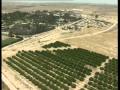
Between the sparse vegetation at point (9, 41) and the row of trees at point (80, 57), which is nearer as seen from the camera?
the row of trees at point (80, 57)

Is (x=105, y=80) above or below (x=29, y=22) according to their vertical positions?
below

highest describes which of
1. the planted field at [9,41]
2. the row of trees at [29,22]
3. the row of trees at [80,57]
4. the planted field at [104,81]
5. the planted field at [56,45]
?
the row of trees at [29,22]

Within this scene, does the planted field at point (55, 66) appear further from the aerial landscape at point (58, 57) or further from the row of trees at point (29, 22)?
the row of trees at point (29, 22)

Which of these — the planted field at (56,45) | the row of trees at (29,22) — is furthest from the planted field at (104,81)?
the row of trees at (29,22)

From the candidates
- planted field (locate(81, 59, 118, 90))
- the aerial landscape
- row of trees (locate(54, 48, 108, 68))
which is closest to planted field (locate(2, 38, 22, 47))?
the aerial landscape

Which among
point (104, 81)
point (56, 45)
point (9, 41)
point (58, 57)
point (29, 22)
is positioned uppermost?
point (29, 22)

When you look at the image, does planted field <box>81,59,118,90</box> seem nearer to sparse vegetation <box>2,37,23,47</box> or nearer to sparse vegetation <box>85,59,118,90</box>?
sparse vegetation <box>85,59,118,90</box>

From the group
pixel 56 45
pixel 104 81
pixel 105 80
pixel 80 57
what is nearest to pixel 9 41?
pixel 56 45

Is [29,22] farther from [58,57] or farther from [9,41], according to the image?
[58,57]
